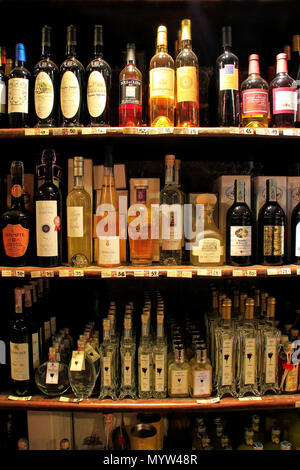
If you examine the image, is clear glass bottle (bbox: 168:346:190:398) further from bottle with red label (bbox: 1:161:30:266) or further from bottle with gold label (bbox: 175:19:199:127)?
bottle with gold label (bbox: 175:19:199:127)

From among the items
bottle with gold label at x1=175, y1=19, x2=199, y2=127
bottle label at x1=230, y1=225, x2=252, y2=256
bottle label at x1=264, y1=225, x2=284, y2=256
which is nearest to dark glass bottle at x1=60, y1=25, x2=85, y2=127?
bottle with gold label at x1=175, y1=19, x2=199, y2=127

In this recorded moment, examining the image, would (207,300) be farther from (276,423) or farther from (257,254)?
(276,423)

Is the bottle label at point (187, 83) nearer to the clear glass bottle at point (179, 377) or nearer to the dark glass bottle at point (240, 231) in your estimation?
the dark glass bottle at point (240, 231)

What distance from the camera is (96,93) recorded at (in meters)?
1.57

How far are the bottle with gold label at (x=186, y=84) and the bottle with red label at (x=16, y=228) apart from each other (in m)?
0.75

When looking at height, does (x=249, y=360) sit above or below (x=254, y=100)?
below

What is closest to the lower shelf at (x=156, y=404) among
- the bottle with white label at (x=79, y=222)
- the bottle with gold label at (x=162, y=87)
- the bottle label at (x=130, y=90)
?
the bottle with white label at (x=79, y=222)

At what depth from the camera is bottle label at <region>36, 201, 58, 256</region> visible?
1556mm

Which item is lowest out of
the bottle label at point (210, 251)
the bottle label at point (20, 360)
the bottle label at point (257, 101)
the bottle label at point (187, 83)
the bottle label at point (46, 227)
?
the bottle label at point (20, 360)

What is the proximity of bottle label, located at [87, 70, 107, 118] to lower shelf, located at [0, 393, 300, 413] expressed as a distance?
1.23m

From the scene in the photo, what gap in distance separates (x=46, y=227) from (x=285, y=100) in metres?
1.18

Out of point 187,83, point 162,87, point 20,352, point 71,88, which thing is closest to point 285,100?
point 187,83

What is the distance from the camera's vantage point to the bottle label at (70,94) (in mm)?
1575

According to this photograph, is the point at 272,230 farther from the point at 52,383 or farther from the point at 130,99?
the point at 52,383
